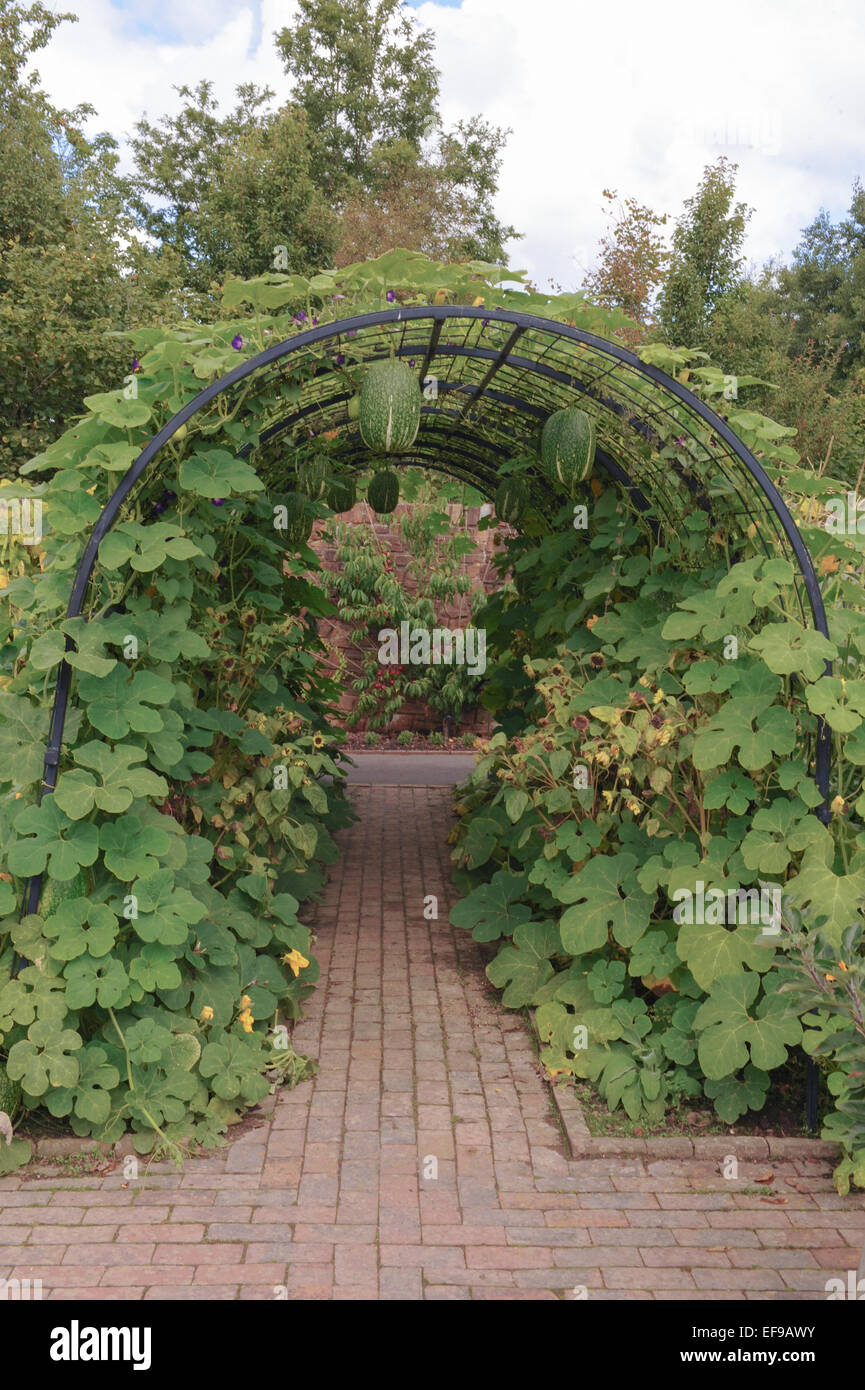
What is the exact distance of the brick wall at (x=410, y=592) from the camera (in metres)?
11.4

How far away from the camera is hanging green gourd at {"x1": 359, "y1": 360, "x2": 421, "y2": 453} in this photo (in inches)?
149

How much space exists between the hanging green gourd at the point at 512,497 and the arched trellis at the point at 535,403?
0.82 ft

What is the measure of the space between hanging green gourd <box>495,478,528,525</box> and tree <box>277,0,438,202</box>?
19.9 metres

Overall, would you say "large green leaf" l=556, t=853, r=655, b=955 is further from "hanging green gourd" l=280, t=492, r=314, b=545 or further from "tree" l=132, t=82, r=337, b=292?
"tree" l=132, t=82, r=337, b=292

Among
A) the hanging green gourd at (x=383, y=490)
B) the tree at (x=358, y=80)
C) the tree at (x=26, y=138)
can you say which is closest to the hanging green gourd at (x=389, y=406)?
the hanging green gourd at (x=383, y=490)

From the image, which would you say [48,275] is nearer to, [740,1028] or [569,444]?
[569,444]

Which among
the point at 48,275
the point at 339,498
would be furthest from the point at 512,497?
the point at 48,275

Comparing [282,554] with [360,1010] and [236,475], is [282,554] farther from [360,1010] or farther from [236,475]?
[360,1010]

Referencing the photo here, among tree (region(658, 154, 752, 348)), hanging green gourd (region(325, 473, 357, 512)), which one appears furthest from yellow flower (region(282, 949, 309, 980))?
tree (region(658, 154, 752, 348))

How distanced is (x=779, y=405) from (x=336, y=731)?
9.88 metres

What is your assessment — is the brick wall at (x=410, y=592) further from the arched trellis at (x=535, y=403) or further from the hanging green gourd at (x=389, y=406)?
the hanging green gourd at (x=389, y=406)

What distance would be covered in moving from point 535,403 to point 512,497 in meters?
0.69

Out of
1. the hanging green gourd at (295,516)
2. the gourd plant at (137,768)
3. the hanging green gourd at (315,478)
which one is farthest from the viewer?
the hanging green gourd at (295,516)

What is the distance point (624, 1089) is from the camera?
3.67m
